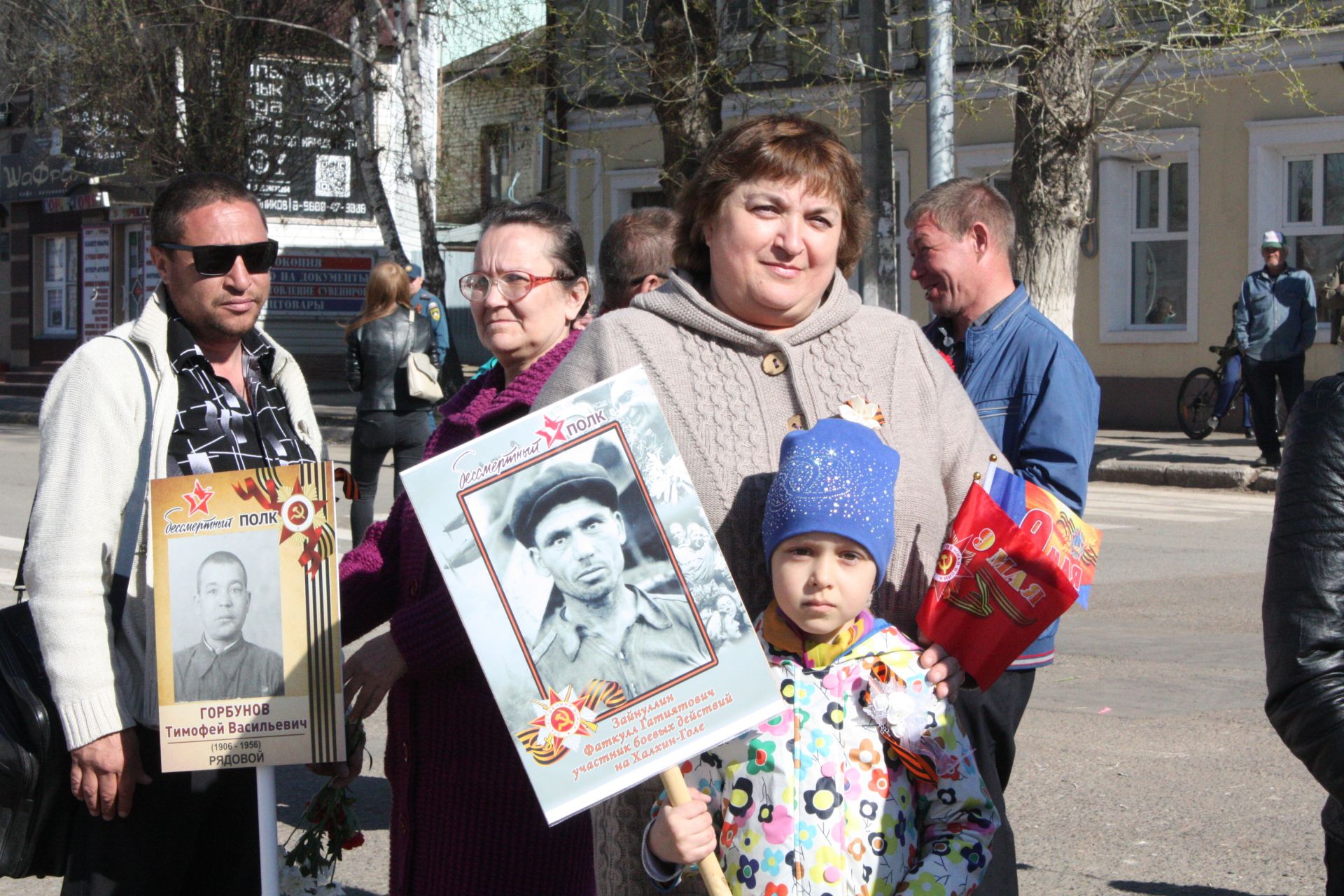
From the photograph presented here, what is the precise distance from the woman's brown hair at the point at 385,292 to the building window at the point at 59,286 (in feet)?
75.7

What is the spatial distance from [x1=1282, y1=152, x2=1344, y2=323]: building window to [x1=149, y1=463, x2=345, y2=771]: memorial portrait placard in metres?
16.2

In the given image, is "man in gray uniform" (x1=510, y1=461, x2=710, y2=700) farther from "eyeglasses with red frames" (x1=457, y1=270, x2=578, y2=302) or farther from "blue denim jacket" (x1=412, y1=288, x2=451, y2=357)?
"blue denim jacket" (x1=412, y1=288, x2=451, y2=357)

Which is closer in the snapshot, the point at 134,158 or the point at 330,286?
the point at 134,158

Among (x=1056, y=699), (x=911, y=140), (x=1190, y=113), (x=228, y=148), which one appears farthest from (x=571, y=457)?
(x=228, y=148)

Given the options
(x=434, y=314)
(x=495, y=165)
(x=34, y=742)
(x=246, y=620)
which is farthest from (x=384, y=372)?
(x=495, y=165)

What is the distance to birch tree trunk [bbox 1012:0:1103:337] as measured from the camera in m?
12.3

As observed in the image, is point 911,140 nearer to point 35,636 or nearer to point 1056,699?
point 1056,699

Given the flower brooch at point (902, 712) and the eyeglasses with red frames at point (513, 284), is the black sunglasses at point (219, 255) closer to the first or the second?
the eyeglasses with red frames at point (513, 284)

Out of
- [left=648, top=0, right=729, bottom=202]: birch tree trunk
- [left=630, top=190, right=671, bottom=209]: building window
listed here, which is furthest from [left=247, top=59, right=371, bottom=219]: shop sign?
[left=648, top=0, right=729, bottom=202]: birch tree trunk

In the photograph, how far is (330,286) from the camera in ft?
89.7

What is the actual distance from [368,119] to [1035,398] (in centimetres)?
1637

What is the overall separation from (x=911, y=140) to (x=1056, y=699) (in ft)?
46.8

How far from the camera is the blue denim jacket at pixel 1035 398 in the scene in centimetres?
351

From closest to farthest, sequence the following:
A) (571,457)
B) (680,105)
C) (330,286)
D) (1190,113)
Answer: (571,457) → (680,105) → (1190,113) → (330,286)
